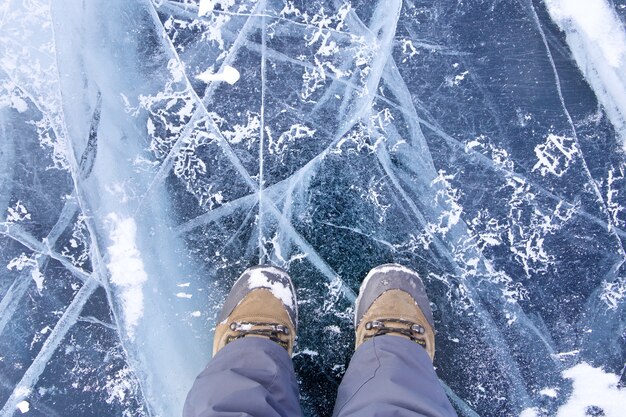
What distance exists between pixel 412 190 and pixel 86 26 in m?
1.18

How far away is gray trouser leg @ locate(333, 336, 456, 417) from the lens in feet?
4.04

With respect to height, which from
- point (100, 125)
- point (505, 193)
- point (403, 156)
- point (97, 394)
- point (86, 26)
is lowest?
point (97, 394)

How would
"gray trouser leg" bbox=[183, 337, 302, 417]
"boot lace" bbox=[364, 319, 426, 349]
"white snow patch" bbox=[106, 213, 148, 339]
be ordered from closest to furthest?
"gray trouser leg" bbox=[183, 337, 302, 417] → "boot lace" bbox=[364, 319, 426, 349] → "white snow patch" bbox=[106, 213, 148, 339]

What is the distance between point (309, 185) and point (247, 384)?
0.63 metres

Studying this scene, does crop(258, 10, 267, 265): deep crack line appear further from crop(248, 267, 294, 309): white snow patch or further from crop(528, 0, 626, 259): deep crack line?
crop(528, 0, 626, 259): deep crack line

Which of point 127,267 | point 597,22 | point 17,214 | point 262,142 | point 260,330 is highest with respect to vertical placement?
point 597,22

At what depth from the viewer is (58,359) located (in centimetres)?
157

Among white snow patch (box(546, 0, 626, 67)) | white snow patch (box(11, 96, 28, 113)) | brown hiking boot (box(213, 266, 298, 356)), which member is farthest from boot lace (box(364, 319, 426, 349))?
white snow patch (box(11, 96, 28, 113))

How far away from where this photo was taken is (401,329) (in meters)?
1.47

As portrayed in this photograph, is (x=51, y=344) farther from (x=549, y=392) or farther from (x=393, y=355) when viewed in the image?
(x=549, y=392)

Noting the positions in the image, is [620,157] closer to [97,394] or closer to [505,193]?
[505,193]

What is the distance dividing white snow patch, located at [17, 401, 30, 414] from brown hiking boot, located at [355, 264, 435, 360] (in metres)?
1.06

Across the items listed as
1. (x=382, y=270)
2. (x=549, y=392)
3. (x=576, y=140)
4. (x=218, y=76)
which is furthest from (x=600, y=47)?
(x=218, y=76)

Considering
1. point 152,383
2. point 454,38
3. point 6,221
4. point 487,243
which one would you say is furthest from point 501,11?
point 6,221
